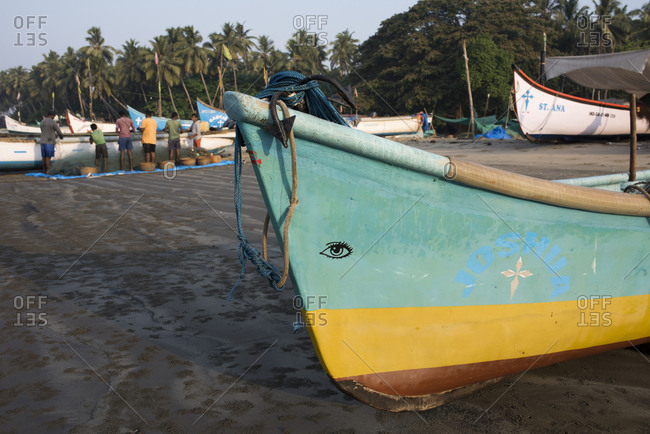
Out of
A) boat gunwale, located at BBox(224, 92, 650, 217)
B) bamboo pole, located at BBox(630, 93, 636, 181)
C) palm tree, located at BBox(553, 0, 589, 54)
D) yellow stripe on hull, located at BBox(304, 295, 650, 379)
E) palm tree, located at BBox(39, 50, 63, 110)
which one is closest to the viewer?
boat gunwale, located at BBox(224, 92, 650, 217)

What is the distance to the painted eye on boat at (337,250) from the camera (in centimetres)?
212

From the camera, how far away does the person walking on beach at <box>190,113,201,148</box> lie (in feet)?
51.0

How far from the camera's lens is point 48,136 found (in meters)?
12.2

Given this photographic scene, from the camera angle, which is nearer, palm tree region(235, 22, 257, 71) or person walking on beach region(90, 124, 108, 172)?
person walking on beach region(90, 124, 108, 172)

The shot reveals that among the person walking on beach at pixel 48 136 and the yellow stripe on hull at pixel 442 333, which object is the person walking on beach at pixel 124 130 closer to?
the person walking on beach at pixel 48 136

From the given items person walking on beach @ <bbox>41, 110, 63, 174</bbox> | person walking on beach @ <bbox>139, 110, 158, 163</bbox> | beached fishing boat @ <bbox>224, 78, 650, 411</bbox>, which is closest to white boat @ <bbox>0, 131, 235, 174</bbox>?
person walking on beach @ <bbox>41, 110, 63, 174</bbox>

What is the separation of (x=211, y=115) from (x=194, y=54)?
26.3 metres

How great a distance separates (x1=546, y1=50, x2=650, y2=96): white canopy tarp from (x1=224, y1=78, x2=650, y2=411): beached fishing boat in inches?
80.9

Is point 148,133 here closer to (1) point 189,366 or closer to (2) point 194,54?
(1) point 189,366

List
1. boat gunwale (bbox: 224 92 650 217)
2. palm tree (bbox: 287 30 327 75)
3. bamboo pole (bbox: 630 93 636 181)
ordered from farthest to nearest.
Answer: palm tree (bbox: 287 30 327 75)
bamboo pole (bbox: 630 93 636 181)
boat gunwale (bbox: 224 92 650 217)

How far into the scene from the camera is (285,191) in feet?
6.73

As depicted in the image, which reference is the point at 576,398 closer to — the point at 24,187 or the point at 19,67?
the point at 24,187

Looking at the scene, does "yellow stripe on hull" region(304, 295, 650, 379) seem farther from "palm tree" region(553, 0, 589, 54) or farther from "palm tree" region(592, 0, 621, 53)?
"palm tree" region(553, 0, 589, 54)

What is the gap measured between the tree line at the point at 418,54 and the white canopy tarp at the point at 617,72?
19524mm
